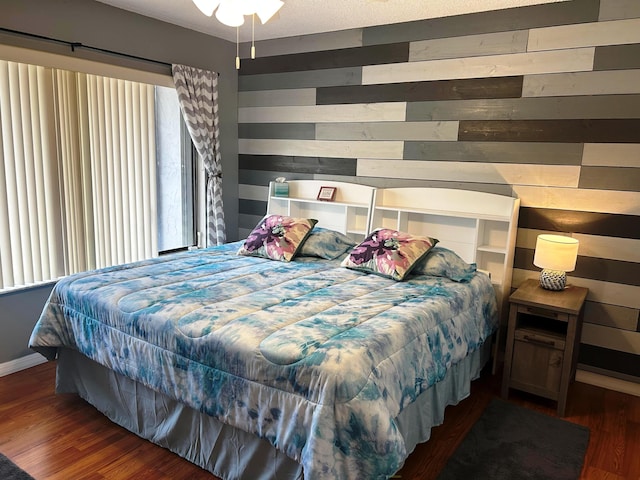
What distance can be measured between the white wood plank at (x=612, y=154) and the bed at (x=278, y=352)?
1.74 ft

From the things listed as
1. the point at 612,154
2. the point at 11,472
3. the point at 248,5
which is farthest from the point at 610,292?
the point at 11,472

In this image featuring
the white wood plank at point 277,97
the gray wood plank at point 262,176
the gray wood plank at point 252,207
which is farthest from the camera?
the gray wood plank at point 252,207

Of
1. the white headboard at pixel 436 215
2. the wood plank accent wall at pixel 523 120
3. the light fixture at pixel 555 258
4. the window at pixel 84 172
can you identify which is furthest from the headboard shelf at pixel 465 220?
the window at pixel 84 172

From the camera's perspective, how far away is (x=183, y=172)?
4309 mm

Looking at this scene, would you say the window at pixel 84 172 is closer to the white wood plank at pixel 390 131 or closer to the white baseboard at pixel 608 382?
the white wood plank at pixel 390 131

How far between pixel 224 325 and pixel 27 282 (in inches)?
76.4

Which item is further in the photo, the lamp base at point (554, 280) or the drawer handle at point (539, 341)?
A: the lamp base at point (554, 280)

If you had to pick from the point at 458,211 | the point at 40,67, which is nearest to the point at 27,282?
the point at 40,67

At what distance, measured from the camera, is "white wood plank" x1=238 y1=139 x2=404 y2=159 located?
3.81m

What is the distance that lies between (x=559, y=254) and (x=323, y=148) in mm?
2086

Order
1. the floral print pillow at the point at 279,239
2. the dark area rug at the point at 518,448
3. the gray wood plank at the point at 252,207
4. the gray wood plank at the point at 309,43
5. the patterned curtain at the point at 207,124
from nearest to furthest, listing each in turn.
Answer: the dark area rug at the point at 518,448
the floral print pillow at the point at 279,239
the gray wood plank at the point at 309,43
the patterned curtain at the point at 207,124
the gray wood plank at the point at 252,207

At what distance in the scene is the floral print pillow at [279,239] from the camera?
11.3ft

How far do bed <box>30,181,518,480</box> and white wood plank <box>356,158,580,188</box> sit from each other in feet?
0.76

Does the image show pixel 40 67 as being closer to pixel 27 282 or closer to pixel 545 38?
pixel 27 282
